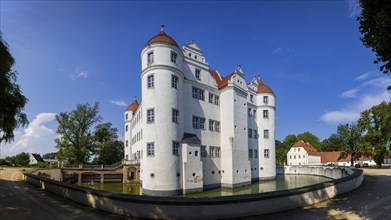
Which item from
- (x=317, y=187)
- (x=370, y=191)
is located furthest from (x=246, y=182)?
(x=317, y=187)

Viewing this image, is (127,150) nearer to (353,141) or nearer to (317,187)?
(317,187)

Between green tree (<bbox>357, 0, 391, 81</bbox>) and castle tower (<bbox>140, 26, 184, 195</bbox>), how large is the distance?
1654 centimetres

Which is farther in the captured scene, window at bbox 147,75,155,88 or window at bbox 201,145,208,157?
window at bbox 201,145,208,157

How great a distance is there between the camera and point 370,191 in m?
16.0

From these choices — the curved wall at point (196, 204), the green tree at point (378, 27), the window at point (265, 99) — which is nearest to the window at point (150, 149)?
the curved wall at point (196, 204)

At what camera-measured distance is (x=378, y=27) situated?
7.66 m

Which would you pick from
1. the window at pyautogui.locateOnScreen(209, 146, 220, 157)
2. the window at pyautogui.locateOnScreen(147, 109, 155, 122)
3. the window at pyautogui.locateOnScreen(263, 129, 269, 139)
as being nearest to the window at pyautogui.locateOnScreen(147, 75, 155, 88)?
the window at pyautogui.locateOnScreen(147, 109, 155, 122)

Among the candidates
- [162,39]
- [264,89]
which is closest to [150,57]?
[162,39]

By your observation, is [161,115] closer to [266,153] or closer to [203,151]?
[203,151]

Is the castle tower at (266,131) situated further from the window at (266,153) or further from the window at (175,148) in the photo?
the window at (175,148)

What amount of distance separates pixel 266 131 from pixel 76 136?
1393 inches

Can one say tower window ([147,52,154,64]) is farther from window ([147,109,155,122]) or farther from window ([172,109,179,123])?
window ([172,109,179,123])

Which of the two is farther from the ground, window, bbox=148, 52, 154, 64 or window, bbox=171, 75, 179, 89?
window, bbox=148, 52, 154, 64

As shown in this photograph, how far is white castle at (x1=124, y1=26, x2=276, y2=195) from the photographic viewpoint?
22469 mm
